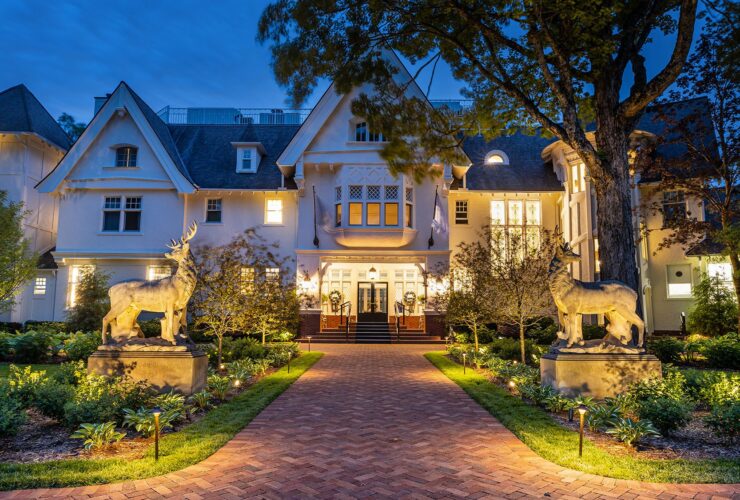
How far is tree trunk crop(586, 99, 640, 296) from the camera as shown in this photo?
10039 millimetres

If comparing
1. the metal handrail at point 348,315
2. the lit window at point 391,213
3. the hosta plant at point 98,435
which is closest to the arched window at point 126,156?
the metal handrail at point 348,315

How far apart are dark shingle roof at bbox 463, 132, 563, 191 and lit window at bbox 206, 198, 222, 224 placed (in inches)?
520

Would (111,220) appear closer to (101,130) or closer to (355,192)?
(101,130)

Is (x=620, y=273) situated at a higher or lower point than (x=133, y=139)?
lower

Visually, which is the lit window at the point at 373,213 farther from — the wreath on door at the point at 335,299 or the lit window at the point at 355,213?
the wreath on door at the point at 335,299

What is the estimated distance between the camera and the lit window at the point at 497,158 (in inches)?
1077

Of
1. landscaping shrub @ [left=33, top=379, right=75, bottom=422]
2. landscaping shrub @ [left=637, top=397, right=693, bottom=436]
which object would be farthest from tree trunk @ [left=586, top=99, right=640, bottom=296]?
landscaping shrub @ [left=33, top=379, right=75, bottom=422]

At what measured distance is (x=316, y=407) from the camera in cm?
884

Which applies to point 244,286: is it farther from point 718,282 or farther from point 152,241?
point 718,282

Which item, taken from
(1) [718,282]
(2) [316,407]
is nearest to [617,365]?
(2) [316,407]

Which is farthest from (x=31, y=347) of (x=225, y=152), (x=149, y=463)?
(x=225, y=152)

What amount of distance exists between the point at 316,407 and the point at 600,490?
16.9ft

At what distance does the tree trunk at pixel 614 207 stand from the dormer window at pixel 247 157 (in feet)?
64.2

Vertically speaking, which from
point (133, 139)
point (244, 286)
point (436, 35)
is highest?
point (133, 139)
